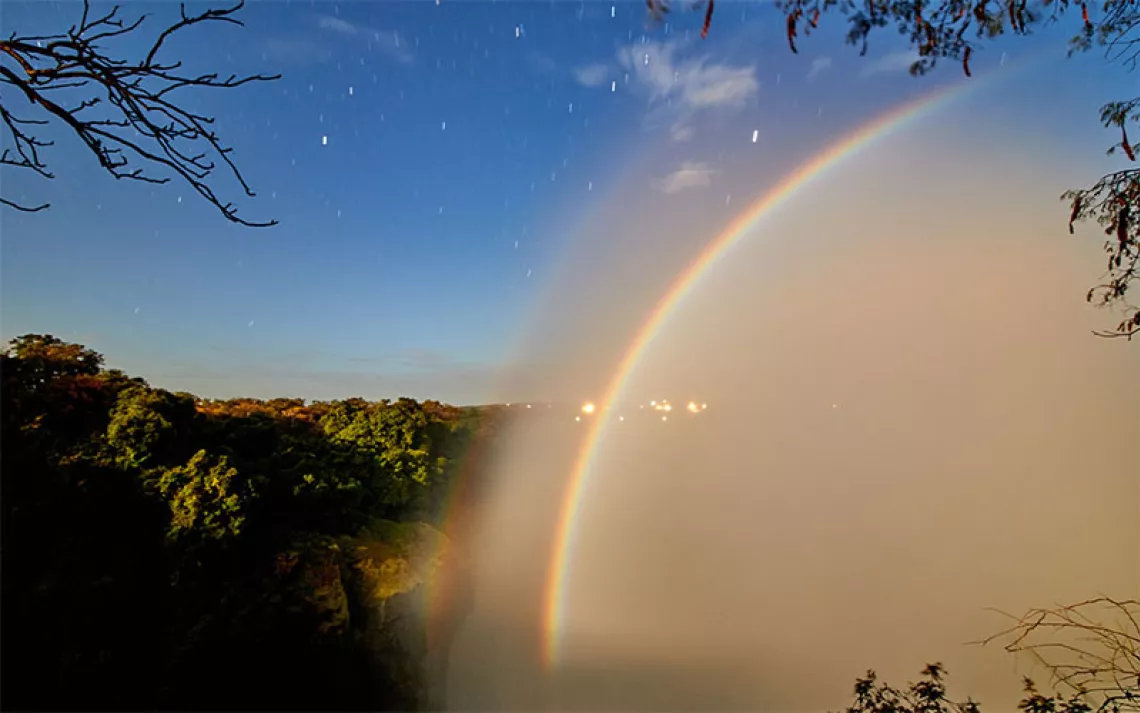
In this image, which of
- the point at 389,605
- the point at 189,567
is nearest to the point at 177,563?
the point at 189,567

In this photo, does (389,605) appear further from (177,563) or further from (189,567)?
(177,563)

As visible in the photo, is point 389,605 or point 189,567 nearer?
point 189,567

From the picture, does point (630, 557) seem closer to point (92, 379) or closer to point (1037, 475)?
point (92, 379)

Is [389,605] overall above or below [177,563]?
below

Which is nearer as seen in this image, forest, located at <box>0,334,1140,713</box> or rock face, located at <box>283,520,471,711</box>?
forest, located at <box>0,334,1140,713</box>

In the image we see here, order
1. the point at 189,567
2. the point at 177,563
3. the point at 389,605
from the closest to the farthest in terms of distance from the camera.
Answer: the point at 177,563
the point at 189,567
the point at 389,605

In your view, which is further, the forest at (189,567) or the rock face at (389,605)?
the rock face at (389,605)

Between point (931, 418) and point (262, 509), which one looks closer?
Result: point (262, 509)

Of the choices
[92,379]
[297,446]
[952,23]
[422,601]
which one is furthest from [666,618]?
[952,23]

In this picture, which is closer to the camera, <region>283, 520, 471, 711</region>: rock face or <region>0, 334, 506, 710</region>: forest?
<region>0, 334, 506, 710</region>: forest

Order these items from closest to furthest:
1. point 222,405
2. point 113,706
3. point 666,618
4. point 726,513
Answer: point 113,706 < point 222,405 < point 666,618 < point 726,513

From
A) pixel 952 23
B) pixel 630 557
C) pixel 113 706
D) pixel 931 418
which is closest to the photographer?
pixel 952 23
